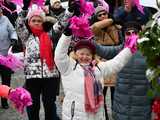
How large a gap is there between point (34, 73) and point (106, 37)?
1.37 metres

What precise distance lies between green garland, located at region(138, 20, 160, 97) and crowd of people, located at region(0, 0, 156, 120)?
0.33m

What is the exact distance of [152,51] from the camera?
3.92 metres

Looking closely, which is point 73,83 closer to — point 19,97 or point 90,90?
point 90,90

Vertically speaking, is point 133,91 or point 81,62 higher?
point 81,62

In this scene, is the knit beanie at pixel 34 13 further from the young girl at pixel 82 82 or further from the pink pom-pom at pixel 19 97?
the pink pom-pom at pixel 19 97

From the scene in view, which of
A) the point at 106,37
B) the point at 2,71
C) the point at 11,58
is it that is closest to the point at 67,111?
the point at 11,58

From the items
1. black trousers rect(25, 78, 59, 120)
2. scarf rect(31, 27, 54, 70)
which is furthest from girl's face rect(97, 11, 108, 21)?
black trousers rect(25, 78, 59, 120)

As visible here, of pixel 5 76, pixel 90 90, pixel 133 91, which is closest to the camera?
pixel 90 90

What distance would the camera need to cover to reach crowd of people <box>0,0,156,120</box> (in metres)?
5.51

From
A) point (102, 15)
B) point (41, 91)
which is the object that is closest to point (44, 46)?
point (41, 91)

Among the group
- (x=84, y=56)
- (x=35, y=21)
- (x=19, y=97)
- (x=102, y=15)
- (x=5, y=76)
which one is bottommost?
(x=19, y=97)

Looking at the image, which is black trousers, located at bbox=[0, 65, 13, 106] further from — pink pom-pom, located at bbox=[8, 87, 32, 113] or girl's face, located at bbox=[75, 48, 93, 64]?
pink pom-pom, located at bbox=[8, 87, 32, 113]

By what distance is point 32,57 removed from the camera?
268 inches

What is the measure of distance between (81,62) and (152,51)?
1.71 meters
